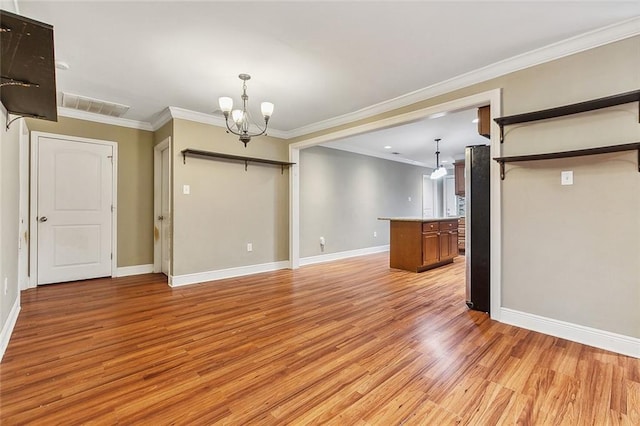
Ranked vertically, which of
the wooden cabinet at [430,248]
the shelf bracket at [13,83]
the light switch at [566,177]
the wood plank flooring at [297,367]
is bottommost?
the wood plank flooring at [297,367]

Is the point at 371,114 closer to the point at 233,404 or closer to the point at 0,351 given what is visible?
the point at 233,404

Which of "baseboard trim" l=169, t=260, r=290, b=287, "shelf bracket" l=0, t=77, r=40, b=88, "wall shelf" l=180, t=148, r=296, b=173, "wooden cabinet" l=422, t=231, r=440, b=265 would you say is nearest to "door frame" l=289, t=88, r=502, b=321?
"wall shelf" l=180, t=148, r=296, b=173

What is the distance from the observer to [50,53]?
5.26ft

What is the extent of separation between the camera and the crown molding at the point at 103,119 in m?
4.16

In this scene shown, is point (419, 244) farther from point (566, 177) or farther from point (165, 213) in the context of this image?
point (165, 213)

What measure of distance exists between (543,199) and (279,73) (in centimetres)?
276

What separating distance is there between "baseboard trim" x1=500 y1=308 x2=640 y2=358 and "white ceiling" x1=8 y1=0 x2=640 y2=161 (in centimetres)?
236

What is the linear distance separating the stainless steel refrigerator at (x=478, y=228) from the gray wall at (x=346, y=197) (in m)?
3.20

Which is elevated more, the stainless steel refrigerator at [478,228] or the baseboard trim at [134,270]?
the stainless steel refrigerator at [478,228]

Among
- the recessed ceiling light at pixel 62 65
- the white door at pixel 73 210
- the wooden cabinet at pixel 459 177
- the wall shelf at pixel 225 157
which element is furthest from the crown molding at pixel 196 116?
the wooden cabinet at pixel 459 177

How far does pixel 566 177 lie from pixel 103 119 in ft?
19.0

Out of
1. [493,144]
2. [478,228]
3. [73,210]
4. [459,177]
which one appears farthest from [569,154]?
[73,210]

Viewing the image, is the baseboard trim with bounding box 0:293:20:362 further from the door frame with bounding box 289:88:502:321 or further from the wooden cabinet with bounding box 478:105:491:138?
the wooden cabinet with bounding box 478:105:491:138

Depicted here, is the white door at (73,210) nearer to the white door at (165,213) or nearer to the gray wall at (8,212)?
the white door at (165,213)
